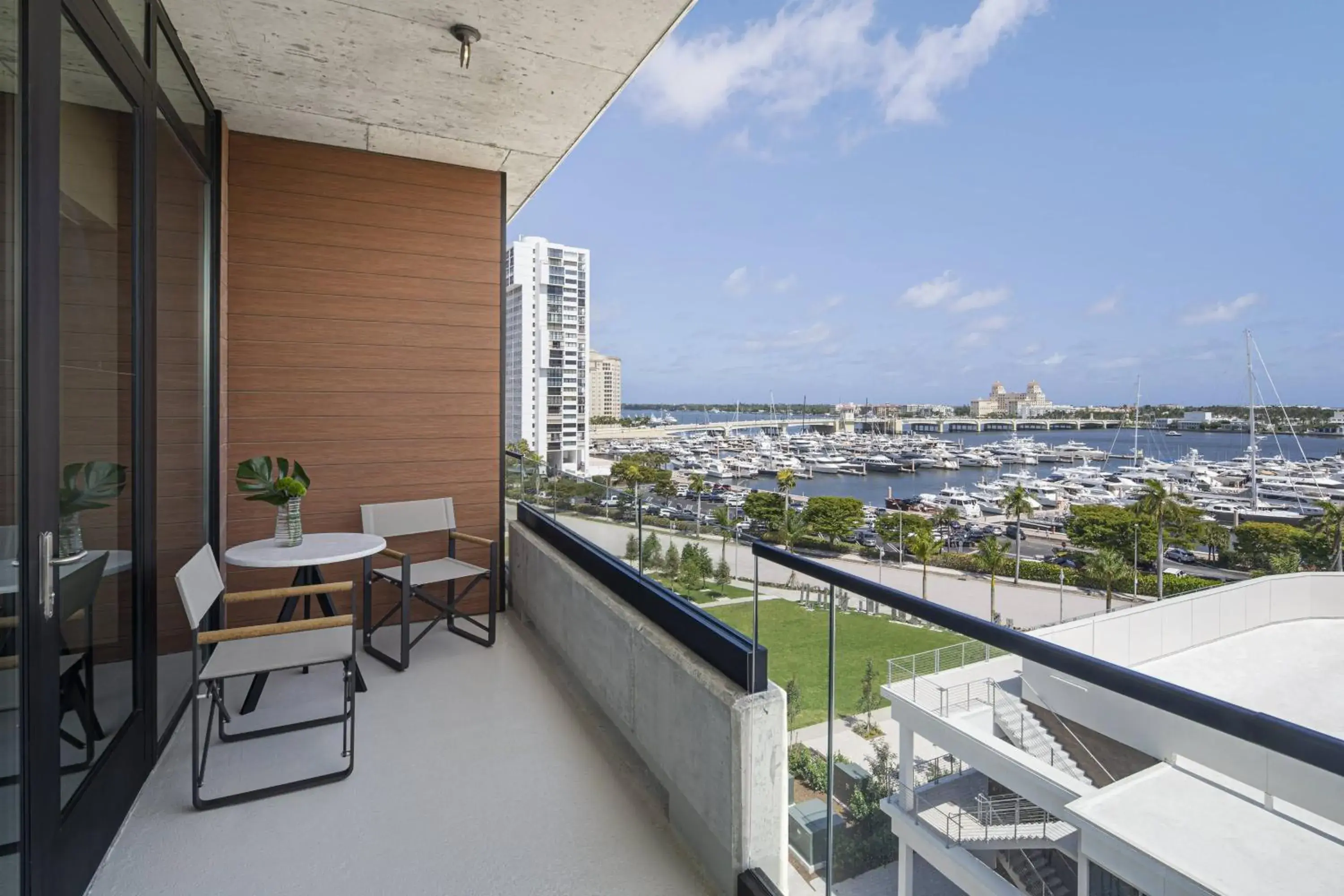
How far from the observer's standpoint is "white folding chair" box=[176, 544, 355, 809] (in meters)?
2.33

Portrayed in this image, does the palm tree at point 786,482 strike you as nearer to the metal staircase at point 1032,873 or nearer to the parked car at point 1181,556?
the parked car at point 1181,556

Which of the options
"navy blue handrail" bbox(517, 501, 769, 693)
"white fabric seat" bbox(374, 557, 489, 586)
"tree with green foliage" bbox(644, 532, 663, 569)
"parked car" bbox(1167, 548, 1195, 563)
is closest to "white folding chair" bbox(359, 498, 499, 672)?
"white fabric seat" bbox(374, 557, 489, 586)

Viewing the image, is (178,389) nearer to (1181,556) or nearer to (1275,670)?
(1275,670)

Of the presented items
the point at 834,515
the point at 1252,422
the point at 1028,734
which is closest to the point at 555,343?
the point at 834,515

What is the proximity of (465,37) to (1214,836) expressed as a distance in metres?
3.56

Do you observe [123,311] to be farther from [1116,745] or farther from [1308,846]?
[1308,846]

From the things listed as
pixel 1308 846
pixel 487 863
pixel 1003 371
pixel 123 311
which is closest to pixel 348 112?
pixel 123 311

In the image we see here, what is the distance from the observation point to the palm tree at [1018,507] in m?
21.7

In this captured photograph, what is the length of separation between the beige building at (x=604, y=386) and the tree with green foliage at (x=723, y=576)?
15.4 m

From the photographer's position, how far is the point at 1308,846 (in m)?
0.99

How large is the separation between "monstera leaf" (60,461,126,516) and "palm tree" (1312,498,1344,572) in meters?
20.2

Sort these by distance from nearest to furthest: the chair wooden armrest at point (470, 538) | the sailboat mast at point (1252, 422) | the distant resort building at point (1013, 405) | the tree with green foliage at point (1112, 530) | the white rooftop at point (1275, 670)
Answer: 1. the chair wooden armrest at point (470, 538)
2. the white rooftop at point (1275, 670)
3. the sailboat mast at point (1252, 422)
4. the tree with green foliage at point (1112, 530)
5. the distant resort building at point (1013, 405)

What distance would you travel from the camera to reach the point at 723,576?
88.3 inches

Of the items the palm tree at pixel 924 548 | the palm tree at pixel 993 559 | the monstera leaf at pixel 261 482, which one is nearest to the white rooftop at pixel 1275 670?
the palm tree at pixel 993 559
